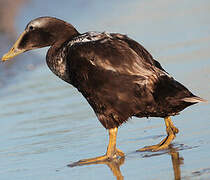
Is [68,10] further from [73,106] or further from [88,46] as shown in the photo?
[88,46]

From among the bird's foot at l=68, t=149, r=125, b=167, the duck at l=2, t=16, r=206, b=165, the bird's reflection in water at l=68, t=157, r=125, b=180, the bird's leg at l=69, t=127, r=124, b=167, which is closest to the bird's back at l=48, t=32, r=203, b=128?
the duck at l=2, t=16, r=206, b=165

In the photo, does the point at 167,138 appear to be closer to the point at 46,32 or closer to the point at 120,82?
the point at 120,82

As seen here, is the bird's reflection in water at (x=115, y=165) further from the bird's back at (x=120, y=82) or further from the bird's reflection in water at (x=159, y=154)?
the bird's back at (x=120, y=82)

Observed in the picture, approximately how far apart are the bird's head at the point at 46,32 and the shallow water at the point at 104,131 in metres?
1.04

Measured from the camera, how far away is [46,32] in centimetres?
734

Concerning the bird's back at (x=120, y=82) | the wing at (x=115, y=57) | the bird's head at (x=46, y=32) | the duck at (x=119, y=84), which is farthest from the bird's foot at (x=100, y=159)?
the bird's head at (x=46, y=32)

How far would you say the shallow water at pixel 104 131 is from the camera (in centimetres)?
597

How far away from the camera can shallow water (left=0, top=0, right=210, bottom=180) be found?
19.6ft

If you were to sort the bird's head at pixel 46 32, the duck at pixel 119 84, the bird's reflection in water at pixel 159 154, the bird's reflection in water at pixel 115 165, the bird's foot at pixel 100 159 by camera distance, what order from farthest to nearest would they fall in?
the bird's head at pixel 46 32 < the duck at pixel 119 84 < the bird's foot at pixel 100 159 < the bird's reflection in water at pixel 115 165 < the bird's reflection in water at pixel 159 154

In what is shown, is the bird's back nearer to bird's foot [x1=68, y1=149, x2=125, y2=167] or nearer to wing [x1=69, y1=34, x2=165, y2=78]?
wing [x1=69, y1=34, x2=165, y2=78]

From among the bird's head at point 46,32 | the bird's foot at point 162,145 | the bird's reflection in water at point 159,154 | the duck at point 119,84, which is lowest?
the bird's reflection in water at point 159,154

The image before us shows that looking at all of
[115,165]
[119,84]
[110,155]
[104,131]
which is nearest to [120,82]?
[119,84]

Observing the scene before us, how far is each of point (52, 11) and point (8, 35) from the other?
275 centimetres

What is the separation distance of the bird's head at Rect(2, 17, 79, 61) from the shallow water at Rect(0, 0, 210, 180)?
A: 1.04 meters
